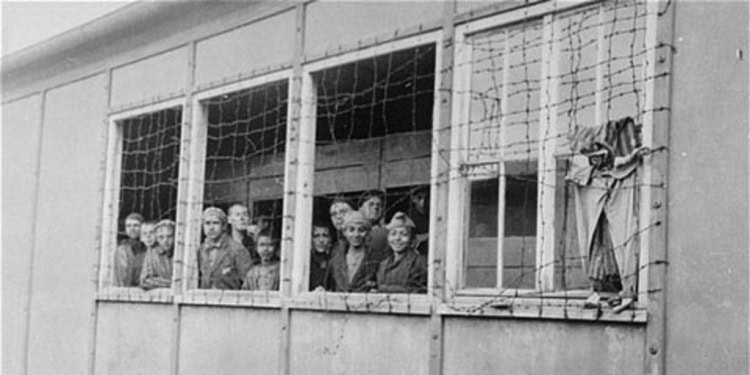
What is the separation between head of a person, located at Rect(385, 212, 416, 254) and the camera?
21.6 ft

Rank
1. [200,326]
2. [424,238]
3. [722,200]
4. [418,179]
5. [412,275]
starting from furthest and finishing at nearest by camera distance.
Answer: [418,179]
[200,326]
[424,238]
[412,275]
[722,200]

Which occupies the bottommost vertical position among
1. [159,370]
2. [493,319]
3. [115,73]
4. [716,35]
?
[159,370]

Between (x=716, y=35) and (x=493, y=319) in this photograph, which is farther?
(x=493, y=319)

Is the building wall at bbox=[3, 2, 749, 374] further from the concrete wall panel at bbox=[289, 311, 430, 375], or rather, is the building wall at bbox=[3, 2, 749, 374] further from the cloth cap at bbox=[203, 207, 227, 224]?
the cloth cap at bbox=[203, 207, 227, 224]

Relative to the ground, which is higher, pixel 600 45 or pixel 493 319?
pixel 600 45

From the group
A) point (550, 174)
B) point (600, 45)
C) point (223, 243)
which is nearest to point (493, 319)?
point (550, 174)

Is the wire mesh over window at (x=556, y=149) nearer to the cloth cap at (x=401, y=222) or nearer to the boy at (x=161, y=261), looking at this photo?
the cloth cap at (x=401, y=222)

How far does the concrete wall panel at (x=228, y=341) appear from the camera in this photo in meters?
7.36

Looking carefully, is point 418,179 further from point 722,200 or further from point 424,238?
point 722,200

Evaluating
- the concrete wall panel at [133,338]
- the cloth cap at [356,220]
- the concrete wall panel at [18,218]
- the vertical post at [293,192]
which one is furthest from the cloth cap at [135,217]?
the cloth cap at [356,220]

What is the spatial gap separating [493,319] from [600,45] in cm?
160

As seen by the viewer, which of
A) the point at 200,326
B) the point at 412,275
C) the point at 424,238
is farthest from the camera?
the point at 200,326

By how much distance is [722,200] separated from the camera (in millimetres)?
4656

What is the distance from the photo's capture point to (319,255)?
24.1 ft
